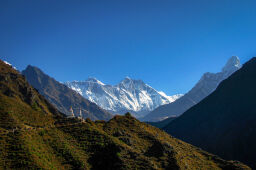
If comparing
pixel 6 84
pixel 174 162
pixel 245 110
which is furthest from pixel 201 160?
pixel 6 84

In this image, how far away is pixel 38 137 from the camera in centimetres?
4984

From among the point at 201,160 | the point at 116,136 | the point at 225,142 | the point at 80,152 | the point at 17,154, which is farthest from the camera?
the point at 225,142

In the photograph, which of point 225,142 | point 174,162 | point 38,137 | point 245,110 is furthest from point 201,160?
point 245,110

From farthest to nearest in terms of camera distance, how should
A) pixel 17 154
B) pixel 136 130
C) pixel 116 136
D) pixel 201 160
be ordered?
pixel 136 130, pixel 201 160, pixel 116 136, pixel 17 154

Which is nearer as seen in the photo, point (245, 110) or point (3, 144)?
point (3, 144)

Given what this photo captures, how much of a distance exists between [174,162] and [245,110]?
557ft

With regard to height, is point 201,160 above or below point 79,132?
below

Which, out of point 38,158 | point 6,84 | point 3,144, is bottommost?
point 38,158

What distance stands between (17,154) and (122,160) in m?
22.3

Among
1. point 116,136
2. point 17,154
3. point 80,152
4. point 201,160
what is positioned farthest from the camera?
point 201,160

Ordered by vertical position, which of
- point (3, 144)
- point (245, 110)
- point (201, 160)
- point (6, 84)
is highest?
point (6, 84)

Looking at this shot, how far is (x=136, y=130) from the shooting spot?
7362 centimetres

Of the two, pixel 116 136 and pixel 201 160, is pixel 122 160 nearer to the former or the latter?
pixel 116 136

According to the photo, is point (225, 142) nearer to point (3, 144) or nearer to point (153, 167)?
point (153, 167)
